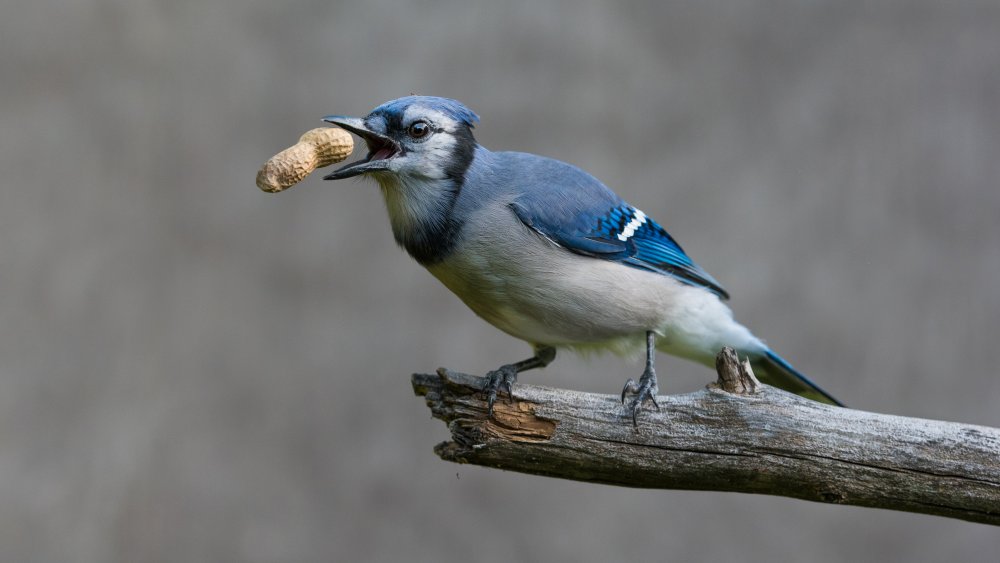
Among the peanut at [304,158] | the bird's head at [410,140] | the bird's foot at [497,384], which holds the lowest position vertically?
the bird's foot at [497,384]

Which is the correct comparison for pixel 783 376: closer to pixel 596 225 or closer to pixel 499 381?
pixel 596 225

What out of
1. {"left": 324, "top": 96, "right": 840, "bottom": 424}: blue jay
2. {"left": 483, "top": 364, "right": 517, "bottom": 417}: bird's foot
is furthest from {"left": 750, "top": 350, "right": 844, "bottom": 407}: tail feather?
{"left": 483, "top": 364, "right": 517, "bottom": 417}: bird's foot

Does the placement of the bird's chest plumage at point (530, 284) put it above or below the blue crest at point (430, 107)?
below

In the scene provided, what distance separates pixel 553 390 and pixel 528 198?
0.58 m

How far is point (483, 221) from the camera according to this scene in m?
2.64

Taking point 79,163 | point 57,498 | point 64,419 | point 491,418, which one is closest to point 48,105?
point 79,163

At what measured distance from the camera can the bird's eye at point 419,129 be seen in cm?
262

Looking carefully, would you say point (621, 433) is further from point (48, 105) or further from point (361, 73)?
point (48, 105)

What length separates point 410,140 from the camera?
8.65 feet

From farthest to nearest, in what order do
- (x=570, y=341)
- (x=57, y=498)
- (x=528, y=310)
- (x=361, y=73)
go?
(x=361, y=73) < (x=57, y=498) < (x=570, y=341) < (x=528, y=310)

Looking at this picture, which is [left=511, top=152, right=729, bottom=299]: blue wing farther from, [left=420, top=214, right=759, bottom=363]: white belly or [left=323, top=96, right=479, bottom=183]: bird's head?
[left=323, top=96, right=479, bottom=183]: bird's head

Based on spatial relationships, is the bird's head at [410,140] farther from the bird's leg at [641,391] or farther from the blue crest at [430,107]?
the bird's leg at [641,391]

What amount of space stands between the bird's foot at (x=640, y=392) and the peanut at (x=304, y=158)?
1017 mm

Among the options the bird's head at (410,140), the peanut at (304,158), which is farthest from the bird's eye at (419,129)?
the peanut at (304,158)
